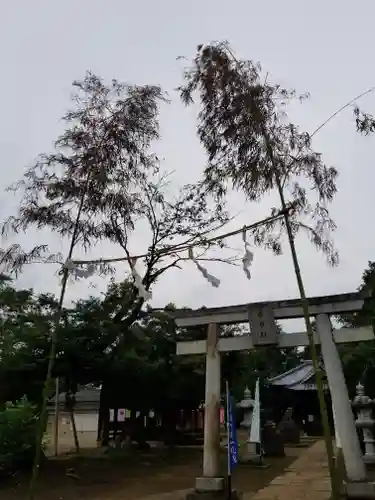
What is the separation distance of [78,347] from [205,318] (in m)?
5.17

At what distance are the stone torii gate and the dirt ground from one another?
8.16ft

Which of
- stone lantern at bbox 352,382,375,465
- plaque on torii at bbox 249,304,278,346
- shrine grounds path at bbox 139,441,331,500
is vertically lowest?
shrine grounds path at bbox 139,441,331,500

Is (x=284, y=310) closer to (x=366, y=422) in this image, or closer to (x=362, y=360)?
(x=366, y=422)

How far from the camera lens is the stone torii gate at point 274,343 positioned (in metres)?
8.17

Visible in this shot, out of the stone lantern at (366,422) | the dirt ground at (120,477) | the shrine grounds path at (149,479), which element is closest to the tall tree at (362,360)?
the stone lantern at (366,422)

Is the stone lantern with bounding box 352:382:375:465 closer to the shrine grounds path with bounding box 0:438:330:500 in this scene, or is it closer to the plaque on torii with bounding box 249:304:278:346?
the shrine grounds path with bounding box 0:438:330:500

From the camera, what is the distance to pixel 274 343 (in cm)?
909

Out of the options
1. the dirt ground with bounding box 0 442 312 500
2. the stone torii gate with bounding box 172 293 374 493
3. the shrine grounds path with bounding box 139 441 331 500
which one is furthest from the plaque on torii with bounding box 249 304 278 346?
Result: the dirt ground with bounding box 0 442 312 500

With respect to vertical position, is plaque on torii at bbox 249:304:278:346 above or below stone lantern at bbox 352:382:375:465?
above

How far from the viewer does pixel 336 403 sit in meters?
8.30

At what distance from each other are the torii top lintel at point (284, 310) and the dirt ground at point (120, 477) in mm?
3751

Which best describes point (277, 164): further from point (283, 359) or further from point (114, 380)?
point (283, 359)

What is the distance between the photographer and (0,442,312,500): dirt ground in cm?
1092

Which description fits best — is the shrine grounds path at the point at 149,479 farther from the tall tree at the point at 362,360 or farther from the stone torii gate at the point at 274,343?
the tall tree at the point at 362,360
